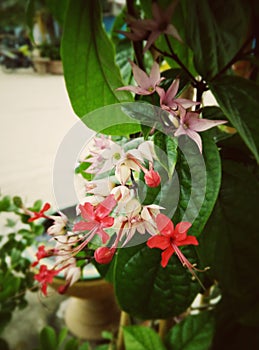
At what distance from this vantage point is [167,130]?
0.31 meters

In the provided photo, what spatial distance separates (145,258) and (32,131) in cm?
73

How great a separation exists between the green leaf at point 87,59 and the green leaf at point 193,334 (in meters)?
0.46

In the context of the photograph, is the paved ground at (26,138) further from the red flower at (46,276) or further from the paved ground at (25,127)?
the red flower at (46,276)

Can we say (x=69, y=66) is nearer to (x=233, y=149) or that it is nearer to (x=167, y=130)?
(x=167, y=130)

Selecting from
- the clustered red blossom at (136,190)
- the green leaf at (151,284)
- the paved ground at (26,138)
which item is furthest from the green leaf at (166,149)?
the paved ground at (26,138)

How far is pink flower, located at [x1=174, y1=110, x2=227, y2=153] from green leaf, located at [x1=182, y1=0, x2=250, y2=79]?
144 millimetres

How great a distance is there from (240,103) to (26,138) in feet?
2.49

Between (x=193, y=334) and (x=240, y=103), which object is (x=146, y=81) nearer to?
(x=240, y=103)

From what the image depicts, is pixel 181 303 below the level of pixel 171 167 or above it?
below

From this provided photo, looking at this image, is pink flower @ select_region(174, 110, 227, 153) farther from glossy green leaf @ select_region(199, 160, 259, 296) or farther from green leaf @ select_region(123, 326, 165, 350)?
green leaf @ select_region(123, 326, 165, 350)

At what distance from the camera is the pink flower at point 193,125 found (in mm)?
300

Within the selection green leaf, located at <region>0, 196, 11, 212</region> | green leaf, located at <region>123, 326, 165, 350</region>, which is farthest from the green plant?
green leaf, located at <region>123, 326, 165, 350</region>

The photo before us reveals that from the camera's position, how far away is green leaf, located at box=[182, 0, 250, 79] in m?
0.42

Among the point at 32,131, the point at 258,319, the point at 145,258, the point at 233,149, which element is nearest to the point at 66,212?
the point at 145,258
